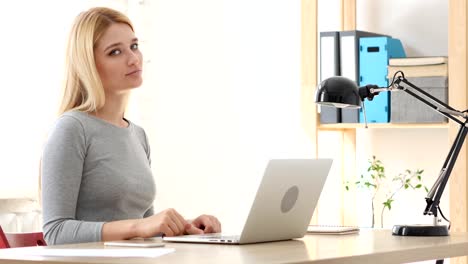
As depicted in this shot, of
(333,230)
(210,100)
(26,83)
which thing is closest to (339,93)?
(333,230)

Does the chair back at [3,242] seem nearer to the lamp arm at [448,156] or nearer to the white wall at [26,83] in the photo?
the lamp arm at [448,156]

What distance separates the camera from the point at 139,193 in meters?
2.61

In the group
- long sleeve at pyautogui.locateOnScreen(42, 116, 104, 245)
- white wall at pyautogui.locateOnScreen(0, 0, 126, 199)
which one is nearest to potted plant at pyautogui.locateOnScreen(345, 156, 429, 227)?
white wall at pyautogui.locateOnScreen(0, 0, 126, 199)

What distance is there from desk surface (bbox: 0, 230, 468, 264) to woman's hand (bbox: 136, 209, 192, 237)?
0.09m

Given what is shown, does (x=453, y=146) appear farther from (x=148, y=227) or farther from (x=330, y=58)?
(x=330, y=58)

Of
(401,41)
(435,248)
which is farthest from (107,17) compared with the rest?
(401,41)

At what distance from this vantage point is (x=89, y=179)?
8.29 feet

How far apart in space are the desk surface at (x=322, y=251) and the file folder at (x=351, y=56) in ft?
4.91

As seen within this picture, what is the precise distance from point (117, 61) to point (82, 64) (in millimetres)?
104

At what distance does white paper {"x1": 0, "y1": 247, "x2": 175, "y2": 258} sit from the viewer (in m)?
1.79

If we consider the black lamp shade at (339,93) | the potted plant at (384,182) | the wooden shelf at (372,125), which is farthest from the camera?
the potted plant at (384,182)

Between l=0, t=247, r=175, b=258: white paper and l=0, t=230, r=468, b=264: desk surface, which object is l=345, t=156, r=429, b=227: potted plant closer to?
l=0, t=230, r=468, b=264: desk surface

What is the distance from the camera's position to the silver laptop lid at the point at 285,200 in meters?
2.09

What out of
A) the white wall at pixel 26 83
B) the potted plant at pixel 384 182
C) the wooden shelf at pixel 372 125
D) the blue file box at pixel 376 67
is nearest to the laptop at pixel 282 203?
the wooden shelf at pixel 372 125
